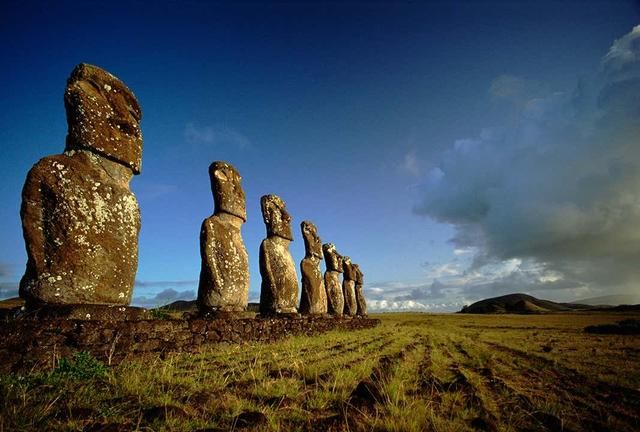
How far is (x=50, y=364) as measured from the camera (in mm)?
4012

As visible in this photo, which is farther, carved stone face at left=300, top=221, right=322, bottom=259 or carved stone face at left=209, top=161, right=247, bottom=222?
carved stone face at left=300, top=221, right=322, bottom=259

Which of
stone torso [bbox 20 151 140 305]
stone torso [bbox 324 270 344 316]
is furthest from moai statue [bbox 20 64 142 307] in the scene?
stone torso [bbox 324 270 344 316]

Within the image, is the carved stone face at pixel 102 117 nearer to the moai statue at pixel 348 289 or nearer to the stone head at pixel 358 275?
the moai statue at pixel 348 289

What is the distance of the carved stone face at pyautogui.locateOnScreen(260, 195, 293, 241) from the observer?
12.8 metres

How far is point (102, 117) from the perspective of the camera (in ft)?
20.2

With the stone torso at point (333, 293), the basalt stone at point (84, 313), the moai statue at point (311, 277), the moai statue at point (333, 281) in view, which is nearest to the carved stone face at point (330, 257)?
the moai statue at point (333, 281)

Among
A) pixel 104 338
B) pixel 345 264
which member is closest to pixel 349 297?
pixel 345 264

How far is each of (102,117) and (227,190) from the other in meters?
3.97

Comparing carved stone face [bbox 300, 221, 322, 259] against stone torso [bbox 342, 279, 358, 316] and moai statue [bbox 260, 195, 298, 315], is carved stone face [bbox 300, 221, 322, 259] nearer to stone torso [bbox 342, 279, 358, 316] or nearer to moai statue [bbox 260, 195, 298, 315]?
moai statue [bbox 260, 195, 298, 315]

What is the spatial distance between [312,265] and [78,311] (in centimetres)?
1202

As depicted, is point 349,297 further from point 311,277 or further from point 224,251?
point 224,251

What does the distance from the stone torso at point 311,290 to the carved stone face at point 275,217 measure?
2.93m

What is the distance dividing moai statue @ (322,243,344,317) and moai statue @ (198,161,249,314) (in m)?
11.2

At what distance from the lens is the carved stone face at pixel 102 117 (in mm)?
5844
